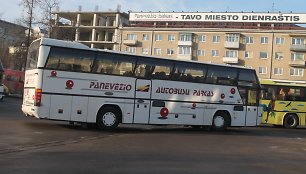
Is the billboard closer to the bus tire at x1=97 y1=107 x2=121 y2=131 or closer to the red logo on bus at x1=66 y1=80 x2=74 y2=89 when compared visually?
the bus tire at x1=97 y1=107 x2=121 y2=131

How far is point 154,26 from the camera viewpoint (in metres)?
92.9

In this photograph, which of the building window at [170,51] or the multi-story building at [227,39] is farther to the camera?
the building window at [170,51]

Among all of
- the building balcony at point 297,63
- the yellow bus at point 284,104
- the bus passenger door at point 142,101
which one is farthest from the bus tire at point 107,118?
the building balcony at point 297,63

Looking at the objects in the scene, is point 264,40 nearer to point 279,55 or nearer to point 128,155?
point 279,55

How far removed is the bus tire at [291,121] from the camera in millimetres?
28328

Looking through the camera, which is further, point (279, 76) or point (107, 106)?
point (279, 76)

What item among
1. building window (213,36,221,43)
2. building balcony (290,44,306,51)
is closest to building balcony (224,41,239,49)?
building window (213,36,221,43)

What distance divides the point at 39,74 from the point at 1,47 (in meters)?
76.4

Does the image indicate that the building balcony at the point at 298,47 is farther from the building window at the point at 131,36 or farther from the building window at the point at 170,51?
the building window at the point at 131,36

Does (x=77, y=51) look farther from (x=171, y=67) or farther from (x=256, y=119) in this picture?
(x=256, y=119)

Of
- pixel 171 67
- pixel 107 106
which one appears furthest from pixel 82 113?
pixel 171 67

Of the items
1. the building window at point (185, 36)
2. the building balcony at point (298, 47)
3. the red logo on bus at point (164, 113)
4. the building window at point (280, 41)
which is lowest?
the red logo on bus at point (164, 113)

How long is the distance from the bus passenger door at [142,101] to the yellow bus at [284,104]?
11370 millimetres

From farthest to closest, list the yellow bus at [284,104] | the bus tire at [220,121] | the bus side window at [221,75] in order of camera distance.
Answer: the yellow bus at [284,104], the bus tire at [220,121], the bus side window at [221,75]
